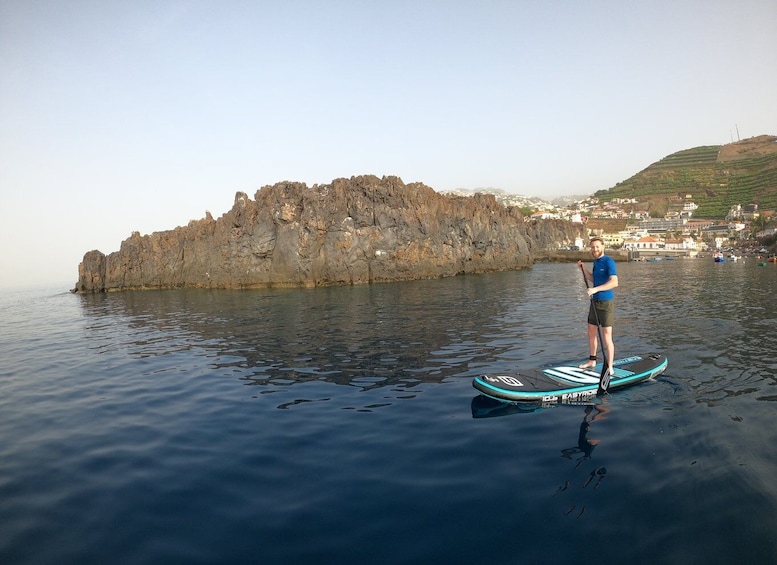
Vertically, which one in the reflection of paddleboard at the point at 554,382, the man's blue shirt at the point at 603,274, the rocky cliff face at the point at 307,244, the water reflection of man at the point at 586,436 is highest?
the rocky cliff face at the point at 307,244

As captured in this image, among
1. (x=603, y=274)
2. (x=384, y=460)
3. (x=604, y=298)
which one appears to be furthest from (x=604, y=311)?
(x=384, y=460)

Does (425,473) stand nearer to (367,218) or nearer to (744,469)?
(744,469)

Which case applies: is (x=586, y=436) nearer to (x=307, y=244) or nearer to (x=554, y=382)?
(x=554, y=382)

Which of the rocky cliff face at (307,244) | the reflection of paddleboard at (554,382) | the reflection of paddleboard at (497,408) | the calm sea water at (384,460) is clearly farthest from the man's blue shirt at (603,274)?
the rocky cliff face at (307,244)

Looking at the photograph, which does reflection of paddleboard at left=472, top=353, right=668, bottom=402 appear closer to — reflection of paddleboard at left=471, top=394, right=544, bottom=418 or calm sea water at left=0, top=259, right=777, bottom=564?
reflection of paddleboard at left=471, top=394, right=544, bottom=418

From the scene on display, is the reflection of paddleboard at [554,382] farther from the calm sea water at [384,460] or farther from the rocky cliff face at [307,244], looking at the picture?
the rocky cliff face at [307,244]

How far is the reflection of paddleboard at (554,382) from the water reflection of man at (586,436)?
65 cm

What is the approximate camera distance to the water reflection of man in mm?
8805

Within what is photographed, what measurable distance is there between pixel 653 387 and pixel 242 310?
32452mm

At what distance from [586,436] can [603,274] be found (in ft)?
16.5

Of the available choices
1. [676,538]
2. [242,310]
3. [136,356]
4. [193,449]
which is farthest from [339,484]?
[242,310]

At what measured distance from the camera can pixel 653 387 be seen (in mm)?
12828

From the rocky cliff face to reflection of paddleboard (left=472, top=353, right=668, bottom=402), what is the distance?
183 ft

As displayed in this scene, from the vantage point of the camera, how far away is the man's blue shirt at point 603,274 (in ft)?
41.1
